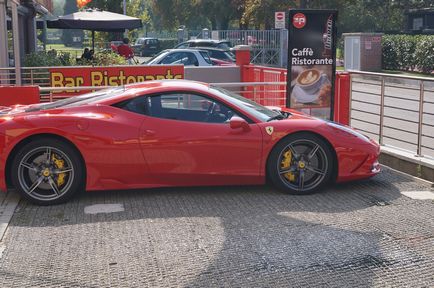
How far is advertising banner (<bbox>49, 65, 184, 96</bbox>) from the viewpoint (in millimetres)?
11766

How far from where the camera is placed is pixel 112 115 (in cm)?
662

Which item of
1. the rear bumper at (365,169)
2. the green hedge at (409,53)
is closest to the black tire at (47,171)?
the rear bumper at (365,169)

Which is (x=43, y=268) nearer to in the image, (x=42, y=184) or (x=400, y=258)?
(x=42, y=184)

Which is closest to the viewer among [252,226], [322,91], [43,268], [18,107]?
[43,268]

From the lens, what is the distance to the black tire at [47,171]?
251 inches

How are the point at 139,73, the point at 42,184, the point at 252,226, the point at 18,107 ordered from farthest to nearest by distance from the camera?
the point at 139,73 < the point at 18,107 < the point at 42,184 < the point at 252,226

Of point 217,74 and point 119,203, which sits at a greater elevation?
point 217,74

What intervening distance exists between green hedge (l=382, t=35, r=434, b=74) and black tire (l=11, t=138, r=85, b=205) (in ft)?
84.5

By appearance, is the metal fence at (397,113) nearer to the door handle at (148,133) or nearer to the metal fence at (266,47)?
the door handle at (148,133)

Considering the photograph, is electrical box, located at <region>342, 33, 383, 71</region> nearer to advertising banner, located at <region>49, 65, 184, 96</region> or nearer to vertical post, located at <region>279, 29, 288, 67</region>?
vertical post, located at <region>279, 29, 288, 67</region>

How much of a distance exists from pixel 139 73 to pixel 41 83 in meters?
2.09

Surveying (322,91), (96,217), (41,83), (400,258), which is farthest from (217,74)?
(400,258)

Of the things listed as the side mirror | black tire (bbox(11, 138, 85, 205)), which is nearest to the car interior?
the side mirror

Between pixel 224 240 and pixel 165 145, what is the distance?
167 centimetres
